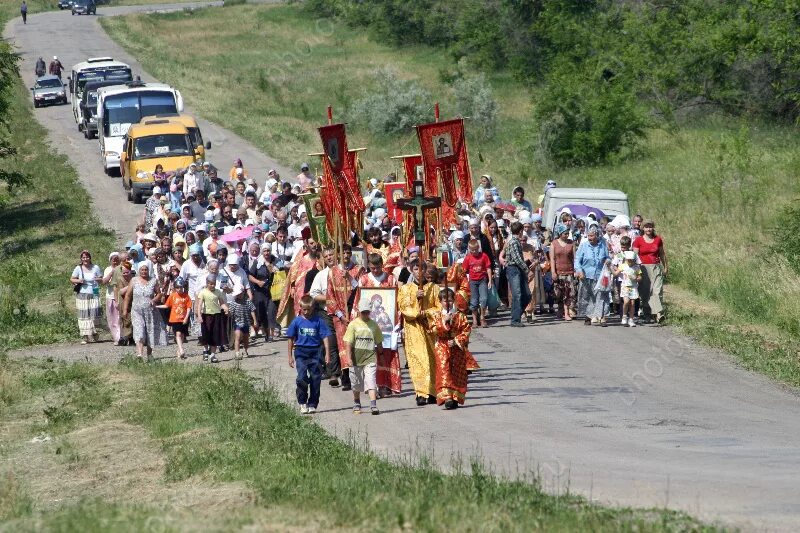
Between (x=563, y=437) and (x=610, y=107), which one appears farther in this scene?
(x=610, y=107)

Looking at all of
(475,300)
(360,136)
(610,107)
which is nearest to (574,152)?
(610,107)

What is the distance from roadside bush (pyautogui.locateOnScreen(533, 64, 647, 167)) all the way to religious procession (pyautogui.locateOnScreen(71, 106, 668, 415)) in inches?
562

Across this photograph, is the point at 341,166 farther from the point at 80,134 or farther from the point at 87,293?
the point at 80,134

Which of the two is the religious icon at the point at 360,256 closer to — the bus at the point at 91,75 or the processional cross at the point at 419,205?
the processional cross at the point at 419,205

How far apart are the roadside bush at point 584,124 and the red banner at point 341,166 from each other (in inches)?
843

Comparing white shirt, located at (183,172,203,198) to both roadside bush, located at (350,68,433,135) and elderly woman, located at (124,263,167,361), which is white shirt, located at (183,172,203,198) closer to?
elderly woman, located at (124,263,167,361)

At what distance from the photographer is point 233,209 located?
85.6 feet

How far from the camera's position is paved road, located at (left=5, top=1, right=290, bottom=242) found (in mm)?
37094

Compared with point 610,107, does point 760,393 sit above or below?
below

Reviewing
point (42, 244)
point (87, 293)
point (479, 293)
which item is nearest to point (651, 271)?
point (479, 293)

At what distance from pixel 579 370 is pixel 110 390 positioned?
6.38 meters

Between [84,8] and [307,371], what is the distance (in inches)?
3006

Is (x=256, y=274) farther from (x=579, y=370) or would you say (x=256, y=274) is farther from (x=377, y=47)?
(x=377, y=47)

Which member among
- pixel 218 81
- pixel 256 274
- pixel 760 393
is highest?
pixel 218 81
